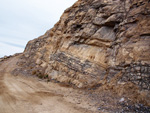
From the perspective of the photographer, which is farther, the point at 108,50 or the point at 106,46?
the point at 106,46

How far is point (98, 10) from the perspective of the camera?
1109cm

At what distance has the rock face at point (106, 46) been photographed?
668 cm

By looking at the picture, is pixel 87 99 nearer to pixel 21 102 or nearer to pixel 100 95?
pixel 100 95

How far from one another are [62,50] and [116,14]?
23.0ft

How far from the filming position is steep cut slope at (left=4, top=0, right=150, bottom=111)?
6.38m

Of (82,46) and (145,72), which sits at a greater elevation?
(82,46)

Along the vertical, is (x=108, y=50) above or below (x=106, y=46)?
below

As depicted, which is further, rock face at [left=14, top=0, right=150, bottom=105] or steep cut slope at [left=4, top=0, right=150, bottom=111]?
rock face at [left=14, top=0, right=150, bottom=105]

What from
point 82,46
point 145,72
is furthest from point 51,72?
point 145,72

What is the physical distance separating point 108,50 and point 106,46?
515 mm

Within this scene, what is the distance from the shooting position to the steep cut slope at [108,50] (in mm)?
6381

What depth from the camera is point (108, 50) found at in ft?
29.3

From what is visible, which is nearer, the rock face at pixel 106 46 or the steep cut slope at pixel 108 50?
the steep cut slope at pixel 108 50

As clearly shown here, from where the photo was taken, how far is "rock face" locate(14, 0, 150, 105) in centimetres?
668
